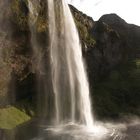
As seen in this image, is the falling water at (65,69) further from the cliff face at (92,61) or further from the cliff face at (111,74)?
the cliff face at (111,74)

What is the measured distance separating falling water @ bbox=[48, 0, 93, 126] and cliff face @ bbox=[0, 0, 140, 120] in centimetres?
299

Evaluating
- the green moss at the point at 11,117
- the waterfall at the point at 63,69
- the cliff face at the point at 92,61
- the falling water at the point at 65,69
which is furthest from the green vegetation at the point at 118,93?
the green moss at the point at 11,117

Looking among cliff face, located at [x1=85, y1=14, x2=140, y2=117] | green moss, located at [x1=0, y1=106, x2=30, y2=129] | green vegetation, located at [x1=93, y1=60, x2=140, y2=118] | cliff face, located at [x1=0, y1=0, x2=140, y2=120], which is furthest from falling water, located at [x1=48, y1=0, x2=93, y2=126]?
cliff face, located at [x1=85, y1=14, x2=140, y2=117]

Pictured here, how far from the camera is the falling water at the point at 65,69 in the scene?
228 ft

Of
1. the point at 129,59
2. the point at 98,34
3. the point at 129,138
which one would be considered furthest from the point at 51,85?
the point at 129,59

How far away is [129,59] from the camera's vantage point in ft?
440

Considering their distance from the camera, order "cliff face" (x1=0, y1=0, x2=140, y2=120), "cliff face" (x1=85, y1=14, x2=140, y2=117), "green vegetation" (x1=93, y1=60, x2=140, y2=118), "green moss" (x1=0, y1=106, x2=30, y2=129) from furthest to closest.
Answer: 1. "cliff face" (x1=85, y1=14, x2=140, y2=117)
2. "green vegetation" (x1=93, y1=60, x2=140, y2=118)
3. "green moss" (x1=0, y1=106, x2=30, y2=129)
4. "cliff face" (x1=0, y1=0, x2=140, y2=120)

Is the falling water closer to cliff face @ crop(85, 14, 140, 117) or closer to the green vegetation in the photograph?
the green vegetation

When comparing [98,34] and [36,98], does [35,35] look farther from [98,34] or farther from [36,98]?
[98,34]

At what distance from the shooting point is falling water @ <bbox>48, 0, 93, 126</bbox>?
69.6 meters

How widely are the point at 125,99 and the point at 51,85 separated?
28981 mm

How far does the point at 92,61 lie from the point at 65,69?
31009mm

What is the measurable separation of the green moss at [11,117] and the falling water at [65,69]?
7100 millimetres

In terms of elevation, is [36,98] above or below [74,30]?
below
